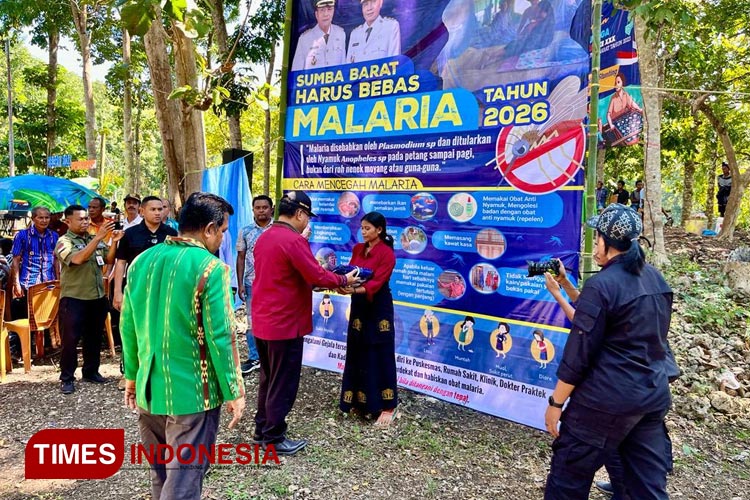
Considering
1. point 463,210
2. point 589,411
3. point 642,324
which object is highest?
point 463,210

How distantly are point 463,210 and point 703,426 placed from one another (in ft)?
8.50

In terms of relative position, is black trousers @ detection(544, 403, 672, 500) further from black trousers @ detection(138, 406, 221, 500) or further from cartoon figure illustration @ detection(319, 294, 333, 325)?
cartoon figure illustration @ detection(319, 294, 333, 325)

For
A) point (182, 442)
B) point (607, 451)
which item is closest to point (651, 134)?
point (607, 451)

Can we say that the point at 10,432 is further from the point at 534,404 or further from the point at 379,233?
the point at 534,404

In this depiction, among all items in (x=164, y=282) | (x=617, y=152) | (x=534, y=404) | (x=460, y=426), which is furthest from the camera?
(x=617, y=152)

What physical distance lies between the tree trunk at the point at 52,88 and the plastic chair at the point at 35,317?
1314 cm

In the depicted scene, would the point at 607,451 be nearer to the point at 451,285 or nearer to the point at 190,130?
the point at 451,285

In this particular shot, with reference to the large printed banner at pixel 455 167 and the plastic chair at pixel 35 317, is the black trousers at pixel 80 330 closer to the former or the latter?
the plastic chair at pixel 35 317

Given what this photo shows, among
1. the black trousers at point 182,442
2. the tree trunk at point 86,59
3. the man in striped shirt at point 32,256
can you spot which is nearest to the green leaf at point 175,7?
the black trousers at point 182,442

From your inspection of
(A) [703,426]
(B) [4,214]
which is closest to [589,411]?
(A) [703,426]

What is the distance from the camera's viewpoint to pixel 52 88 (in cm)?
1579

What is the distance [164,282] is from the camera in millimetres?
2012

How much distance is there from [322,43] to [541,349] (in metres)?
3.41

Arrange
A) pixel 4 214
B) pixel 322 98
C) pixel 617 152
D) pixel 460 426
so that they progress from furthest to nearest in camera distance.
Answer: pixel 617 152 → pixel 4 214 → pixel 322 98 → pixel 460 426
